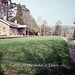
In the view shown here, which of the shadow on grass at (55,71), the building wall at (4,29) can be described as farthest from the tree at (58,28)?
the shadow on grass at (55,71)

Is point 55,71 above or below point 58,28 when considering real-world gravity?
below

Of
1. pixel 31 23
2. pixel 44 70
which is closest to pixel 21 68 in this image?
pixel 44 70

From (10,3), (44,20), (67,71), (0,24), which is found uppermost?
(10,3)

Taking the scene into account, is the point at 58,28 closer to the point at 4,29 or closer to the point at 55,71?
the point at 4,29

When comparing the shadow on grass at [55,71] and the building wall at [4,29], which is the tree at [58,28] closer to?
the building wall at [4,29]

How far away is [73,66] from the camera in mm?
3689

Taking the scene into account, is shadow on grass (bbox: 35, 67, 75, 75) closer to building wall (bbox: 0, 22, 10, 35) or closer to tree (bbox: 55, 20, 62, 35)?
building wall (bbox: 0, 22, 10, 35)

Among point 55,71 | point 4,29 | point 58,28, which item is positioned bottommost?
point 55,71

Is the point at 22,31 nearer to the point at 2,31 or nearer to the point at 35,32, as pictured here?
the point at 2,31

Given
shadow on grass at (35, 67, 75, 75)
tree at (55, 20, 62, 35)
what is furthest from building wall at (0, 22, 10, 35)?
tree at (55, 20, 62, 35)

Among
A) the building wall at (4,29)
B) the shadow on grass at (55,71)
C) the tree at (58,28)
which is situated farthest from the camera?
the tree at (58,28)

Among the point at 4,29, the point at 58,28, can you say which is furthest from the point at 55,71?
the point at 58,28

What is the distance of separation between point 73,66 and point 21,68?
2089 mm

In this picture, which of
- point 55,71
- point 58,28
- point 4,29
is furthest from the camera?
point 58,28
